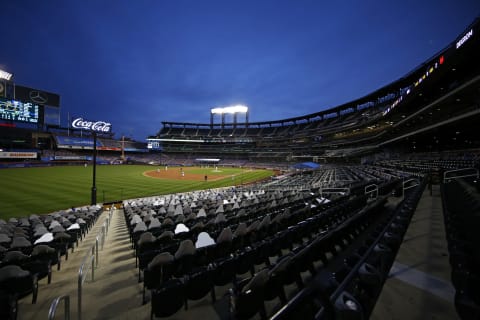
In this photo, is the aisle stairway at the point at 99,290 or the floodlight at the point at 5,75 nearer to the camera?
the aisle stairway at the point at 99,290

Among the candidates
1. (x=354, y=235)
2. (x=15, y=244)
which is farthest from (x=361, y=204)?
(x=15, y=244)

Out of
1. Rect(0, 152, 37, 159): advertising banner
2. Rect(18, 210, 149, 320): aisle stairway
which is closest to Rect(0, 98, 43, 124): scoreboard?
Rect(0, 152, 37, 159): advertising banner

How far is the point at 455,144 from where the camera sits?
34.6 m

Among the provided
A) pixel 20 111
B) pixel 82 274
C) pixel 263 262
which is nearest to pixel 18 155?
pixel 20 111

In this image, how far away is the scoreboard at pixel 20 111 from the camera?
55094 mm

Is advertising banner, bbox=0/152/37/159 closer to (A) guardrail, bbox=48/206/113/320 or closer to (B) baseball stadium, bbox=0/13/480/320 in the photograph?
(B) baseball stadium, bbox=0/13/480/320

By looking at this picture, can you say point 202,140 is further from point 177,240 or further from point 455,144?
point 177,240

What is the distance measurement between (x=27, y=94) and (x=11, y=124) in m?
11.6

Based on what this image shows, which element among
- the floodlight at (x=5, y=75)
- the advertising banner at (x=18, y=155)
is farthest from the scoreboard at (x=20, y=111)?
the advertising banner at (x=18, y=155)

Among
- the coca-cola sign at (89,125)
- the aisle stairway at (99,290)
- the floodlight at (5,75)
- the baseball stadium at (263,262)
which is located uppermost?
the floodlight at (5,75)

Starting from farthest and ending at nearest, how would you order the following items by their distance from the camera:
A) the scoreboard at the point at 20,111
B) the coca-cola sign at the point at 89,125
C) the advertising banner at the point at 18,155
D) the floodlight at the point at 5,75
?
the coca-cola sign at the point at 89,125, the floodlight at the point at 5,75, the scoreboard at the point at 20,111, the advertising banner at the point at 18,155

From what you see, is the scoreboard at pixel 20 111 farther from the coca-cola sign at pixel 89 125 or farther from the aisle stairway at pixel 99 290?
the aisle stairway at pixel 99 290

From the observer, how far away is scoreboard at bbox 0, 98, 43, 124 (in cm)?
5509

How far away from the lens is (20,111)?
58.1 metres
